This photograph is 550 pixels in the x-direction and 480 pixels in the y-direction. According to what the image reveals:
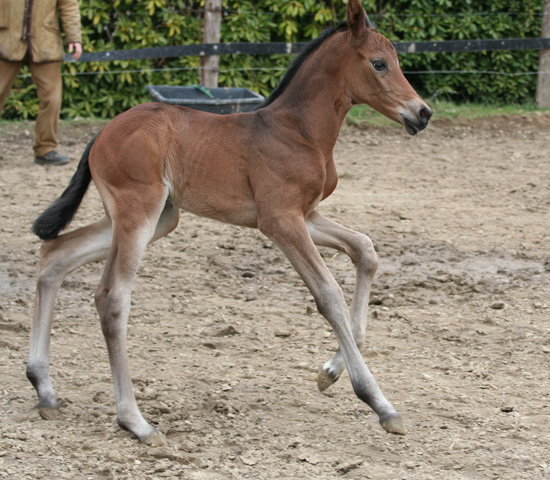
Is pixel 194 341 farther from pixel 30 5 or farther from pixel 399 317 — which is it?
pixel 30 5

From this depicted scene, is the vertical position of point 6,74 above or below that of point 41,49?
below

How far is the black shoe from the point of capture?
8383mm

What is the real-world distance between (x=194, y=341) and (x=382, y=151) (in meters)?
5.32

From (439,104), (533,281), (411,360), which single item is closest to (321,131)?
(411,360)

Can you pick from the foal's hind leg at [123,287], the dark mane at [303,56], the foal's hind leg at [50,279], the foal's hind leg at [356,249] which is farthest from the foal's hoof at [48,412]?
the dark mane at [303,56]

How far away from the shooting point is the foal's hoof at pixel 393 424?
326 cm

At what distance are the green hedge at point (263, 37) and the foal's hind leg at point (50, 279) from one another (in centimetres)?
676

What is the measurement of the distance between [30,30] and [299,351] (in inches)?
207

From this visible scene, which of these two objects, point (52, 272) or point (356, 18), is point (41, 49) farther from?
point (356, 18)

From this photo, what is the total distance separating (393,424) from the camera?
3.25 meters

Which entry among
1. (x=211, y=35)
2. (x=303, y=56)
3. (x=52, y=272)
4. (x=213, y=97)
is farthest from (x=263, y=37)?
(x=52, y=272)

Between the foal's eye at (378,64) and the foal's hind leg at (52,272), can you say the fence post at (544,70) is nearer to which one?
the foal's eye at (378,64)

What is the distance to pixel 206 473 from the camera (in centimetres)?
305

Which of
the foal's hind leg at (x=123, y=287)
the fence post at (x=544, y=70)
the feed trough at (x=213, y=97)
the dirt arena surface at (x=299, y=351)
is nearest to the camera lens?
the dirt arena surface at (x=299, y=351)
